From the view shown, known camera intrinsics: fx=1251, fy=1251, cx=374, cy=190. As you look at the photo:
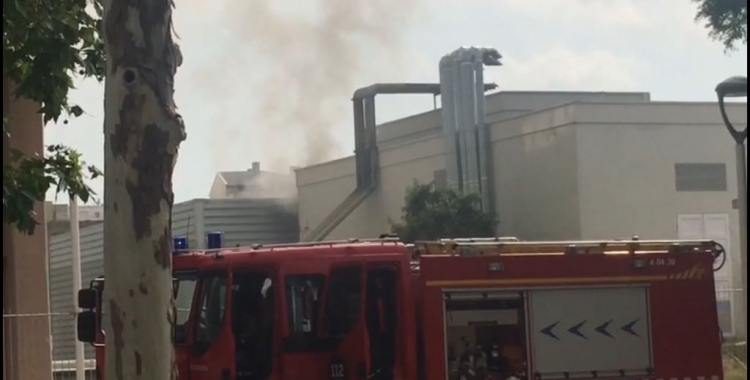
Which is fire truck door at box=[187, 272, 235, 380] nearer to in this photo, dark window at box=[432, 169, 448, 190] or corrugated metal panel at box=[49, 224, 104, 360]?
corrugated metal panel at box=[49, 224, 104, 360]

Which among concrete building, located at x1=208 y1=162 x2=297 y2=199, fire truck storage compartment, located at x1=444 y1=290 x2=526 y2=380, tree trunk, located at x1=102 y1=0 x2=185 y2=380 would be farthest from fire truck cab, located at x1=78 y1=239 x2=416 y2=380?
A: concrete building, located at x1=208 y1=162 x2=297 y2=199

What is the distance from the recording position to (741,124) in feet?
123

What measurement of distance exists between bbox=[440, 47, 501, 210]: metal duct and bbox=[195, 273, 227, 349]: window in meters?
27.3

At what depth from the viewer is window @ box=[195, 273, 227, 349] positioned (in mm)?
11492

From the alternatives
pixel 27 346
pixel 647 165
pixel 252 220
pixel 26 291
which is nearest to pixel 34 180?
pixel 27 346

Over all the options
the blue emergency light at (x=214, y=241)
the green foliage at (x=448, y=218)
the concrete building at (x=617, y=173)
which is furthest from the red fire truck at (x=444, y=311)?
the green foliage at (x=448, y=218)

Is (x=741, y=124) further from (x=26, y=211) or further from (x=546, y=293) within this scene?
(x=26, y=211)

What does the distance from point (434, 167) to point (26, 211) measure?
3370cm

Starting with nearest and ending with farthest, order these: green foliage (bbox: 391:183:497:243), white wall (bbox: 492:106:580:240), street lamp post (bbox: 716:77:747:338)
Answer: street lamp post (bbox: 716:77:747:338) < white wall (bbox: 492:106:580:240) < green foliage (bbox: 391:183:497:243)

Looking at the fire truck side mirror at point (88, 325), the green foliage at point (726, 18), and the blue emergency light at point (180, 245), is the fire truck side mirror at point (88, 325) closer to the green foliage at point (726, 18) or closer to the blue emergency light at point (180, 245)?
the blue emergency light at point (180, 245)

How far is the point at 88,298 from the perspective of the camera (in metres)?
12.3

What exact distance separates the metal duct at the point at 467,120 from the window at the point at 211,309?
89.7 ft

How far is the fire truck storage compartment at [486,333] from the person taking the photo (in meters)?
12.0

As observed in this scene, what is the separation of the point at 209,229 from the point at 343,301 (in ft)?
111
